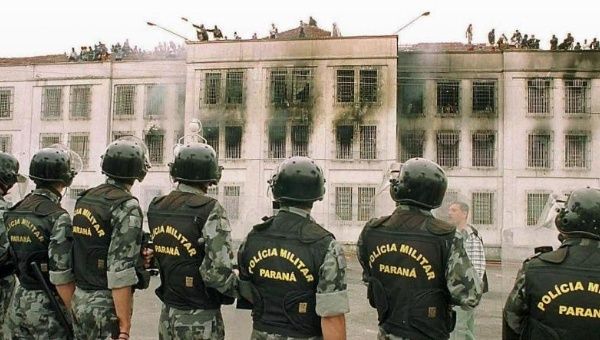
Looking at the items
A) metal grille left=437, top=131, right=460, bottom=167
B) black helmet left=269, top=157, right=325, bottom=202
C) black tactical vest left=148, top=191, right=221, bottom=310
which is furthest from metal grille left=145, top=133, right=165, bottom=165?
black helmet left=269, top=157, right=325, bottom=202

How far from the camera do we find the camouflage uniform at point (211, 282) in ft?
13.0

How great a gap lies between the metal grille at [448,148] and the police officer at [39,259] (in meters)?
25.4

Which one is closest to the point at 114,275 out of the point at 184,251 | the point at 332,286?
the point at 184,251

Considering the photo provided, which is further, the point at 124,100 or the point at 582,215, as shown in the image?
the point at 124,100

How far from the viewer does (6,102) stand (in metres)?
33.3

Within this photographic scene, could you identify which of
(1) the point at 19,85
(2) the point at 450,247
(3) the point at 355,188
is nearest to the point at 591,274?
(2) the point at 450,247

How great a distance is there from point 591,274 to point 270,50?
27555 millimetres

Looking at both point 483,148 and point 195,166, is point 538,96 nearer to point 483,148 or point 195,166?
point 483,148

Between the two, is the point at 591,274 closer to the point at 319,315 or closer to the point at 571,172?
the point at 319,315

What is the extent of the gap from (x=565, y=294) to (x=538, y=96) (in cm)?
2730

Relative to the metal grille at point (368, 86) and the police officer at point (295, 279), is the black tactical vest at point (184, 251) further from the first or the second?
the metal grille at point (368, 86)

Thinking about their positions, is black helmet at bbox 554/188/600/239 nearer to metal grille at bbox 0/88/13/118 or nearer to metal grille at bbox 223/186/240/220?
metal grille at bbox 223/186/240/220

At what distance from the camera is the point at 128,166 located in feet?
15.3

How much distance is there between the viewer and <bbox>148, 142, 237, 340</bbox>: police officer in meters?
4.01
